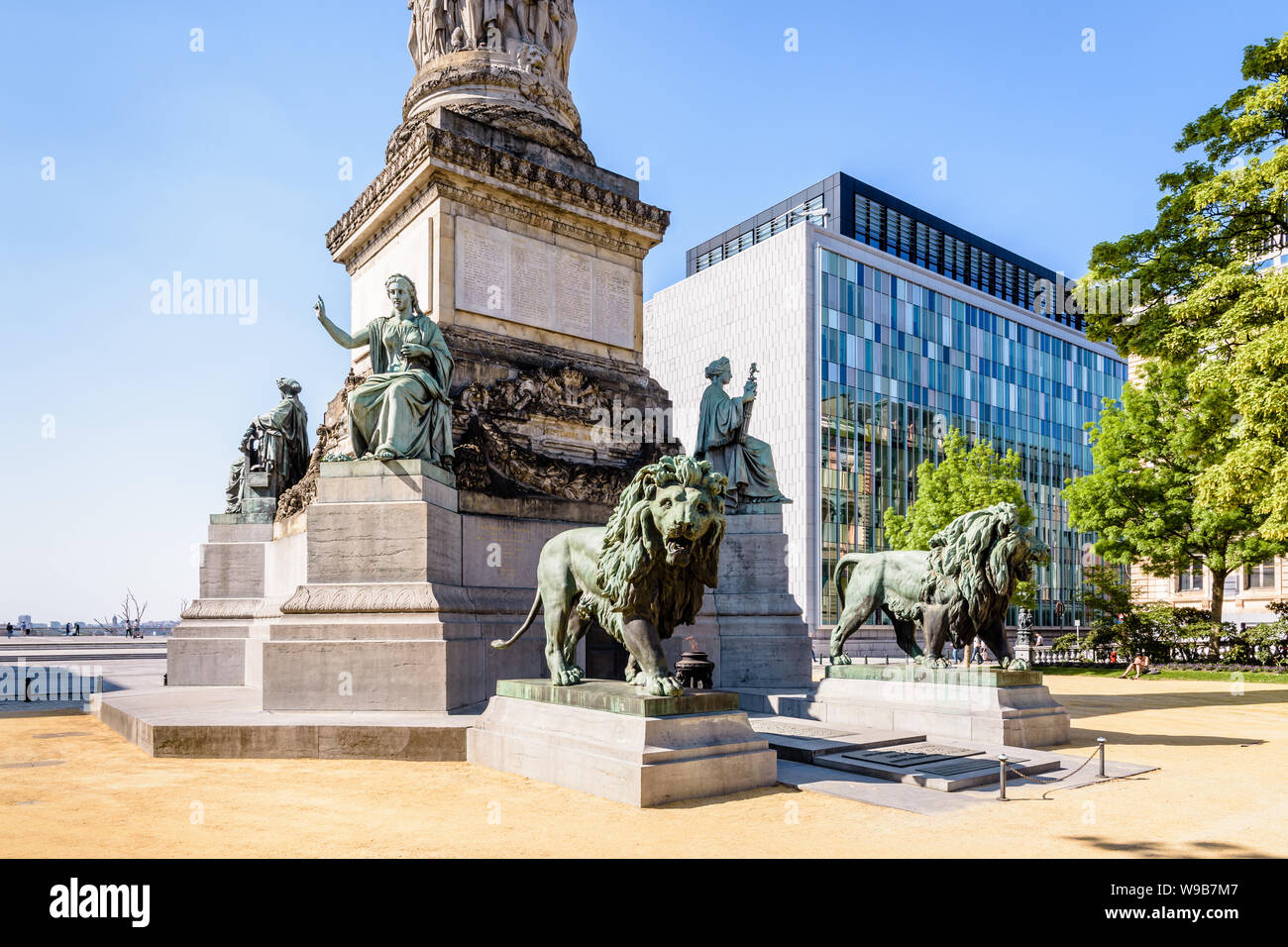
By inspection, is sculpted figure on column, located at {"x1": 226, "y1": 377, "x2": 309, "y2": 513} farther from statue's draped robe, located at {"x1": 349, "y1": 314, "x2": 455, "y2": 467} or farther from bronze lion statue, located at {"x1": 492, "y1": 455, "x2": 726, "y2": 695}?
bronze lion statue, located at {"x1": 492, "y1": 455, "x2": 726, "y2": 695}

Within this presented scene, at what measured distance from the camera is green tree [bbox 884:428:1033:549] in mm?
43094

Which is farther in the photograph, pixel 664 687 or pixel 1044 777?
pixel 1044 777

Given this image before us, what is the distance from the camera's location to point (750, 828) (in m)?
7.12

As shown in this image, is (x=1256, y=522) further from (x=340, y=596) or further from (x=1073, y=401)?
(x=1073, y=401)

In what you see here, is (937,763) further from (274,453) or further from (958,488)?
(958,488)

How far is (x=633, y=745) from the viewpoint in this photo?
26.4 ft

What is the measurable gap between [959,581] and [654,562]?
5648 millimetres

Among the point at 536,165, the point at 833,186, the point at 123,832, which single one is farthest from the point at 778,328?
the point at 123,832

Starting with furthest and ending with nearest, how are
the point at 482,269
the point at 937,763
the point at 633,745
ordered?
the point at 482,269, the point at 937,763, the point at 633,745

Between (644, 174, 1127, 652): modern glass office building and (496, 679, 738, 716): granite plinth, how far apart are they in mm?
47624

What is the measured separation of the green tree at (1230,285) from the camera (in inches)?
819

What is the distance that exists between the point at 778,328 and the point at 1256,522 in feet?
118

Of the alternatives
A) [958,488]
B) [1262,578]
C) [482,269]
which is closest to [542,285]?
[482,269]

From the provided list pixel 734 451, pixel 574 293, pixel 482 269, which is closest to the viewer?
pixel 482 269
